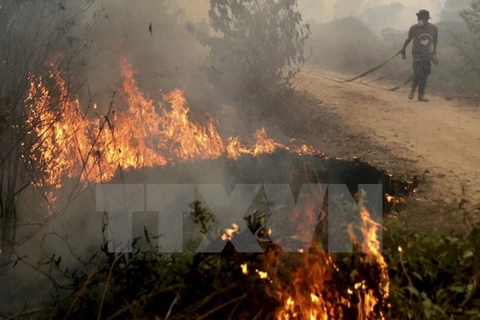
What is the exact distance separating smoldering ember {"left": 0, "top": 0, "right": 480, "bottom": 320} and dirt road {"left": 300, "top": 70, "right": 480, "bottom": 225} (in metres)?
0.05

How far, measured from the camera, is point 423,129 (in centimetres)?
914

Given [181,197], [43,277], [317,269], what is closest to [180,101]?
[181,197]

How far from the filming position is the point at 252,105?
9953 mm

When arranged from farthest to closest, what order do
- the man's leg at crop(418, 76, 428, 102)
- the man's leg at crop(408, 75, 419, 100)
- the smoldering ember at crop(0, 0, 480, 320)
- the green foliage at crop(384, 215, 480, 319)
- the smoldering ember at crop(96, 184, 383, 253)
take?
the man's leg at crop(408, 75, 419, 100), the man's leg at crop(418, 76, 428, 102), the smoldering ember at crop(96, 184, 383, 253), the smoldering ember at crop(0, 0, 480, 320), the green foliage at crop(384, 215, 480, 319)

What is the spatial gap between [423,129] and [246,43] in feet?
14.6

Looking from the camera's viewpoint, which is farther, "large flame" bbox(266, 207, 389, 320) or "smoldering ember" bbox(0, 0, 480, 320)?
"smoldering ember" bbox(0, 0, 480, 320)

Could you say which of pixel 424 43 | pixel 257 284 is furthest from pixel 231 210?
pixel 424 43

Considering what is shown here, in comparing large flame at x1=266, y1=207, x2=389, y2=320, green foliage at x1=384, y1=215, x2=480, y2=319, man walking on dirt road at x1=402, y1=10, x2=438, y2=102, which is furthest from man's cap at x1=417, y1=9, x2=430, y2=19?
large flame at x1=266, y1=207, x2=389, y2=320

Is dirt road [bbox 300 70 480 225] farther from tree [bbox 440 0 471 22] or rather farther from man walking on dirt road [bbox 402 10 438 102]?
tree [bbox 440 0 471 22]

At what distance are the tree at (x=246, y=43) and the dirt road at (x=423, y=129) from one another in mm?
2179

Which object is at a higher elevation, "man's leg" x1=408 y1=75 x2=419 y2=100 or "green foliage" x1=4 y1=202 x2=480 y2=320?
"man's leg" x1=408 y1=75 x2=419 y2=100

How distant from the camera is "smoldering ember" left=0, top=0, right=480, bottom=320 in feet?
11.1

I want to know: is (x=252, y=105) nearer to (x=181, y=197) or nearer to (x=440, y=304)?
(x=181, y=197)

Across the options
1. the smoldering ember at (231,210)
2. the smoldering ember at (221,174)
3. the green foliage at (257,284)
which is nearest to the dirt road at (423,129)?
the smoldering ember at (221,174)
